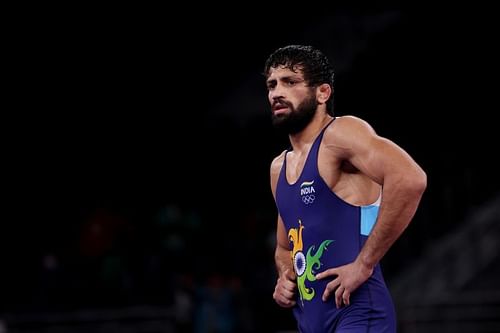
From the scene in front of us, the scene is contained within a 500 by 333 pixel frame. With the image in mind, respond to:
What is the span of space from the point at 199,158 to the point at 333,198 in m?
12.8

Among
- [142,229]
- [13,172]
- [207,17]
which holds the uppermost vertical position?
[207,17]

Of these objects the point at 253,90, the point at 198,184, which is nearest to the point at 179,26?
the point at 253,90

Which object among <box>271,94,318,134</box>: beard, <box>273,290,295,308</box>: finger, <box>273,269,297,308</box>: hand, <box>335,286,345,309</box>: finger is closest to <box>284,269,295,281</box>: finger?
<box>273,269,297,308</box>: hand

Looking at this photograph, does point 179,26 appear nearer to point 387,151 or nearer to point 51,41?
point 51,41

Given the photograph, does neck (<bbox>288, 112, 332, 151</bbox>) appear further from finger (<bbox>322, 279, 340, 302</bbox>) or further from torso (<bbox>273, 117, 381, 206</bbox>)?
finger (<bbox>322, 279, 340, 302</bbox>)

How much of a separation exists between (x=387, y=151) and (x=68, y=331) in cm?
837

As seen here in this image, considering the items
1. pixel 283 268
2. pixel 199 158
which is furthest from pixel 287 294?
pixel 199 158

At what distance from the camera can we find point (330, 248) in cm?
478

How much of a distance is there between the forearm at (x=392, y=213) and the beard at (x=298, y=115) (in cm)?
65

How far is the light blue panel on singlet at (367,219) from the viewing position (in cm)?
473

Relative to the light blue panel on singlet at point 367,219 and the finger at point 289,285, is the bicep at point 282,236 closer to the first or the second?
the finger at point 289,285

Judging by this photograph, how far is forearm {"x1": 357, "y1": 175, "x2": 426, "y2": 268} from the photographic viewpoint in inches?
177

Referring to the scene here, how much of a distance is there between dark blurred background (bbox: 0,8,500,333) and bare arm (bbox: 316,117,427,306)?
7.62m

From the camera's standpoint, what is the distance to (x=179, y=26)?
18531mm
